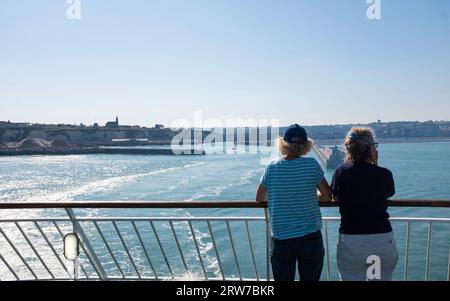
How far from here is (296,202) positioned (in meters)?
2.39

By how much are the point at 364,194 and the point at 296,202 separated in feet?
1.25

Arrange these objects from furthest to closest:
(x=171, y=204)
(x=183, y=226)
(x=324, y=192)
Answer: (x=183, y=226), (x=171, y=204), (x=324, y=192)

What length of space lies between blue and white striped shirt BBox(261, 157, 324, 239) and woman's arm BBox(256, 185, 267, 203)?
0.13 meters

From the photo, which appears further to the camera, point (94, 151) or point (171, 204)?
point (94, 151)

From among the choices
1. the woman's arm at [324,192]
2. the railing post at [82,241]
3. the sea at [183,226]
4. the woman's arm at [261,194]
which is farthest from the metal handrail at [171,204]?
the sea at [183,226]

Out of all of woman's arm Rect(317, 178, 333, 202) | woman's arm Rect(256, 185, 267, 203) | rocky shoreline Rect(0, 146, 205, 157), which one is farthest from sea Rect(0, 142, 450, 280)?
rocky shoreline Rect(0, 146, 205, 157)

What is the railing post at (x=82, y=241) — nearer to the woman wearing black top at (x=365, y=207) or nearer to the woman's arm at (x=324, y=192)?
the woman's arm at (x=324, y=192)

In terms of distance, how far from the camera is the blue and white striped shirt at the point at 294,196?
2365 millimetres

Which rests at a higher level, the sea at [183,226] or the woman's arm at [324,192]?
the woman's arm at [324,192]

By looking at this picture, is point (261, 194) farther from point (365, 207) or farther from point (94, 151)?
point (94, 151)

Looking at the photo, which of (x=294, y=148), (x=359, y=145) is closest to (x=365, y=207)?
(x=359, y=145)
